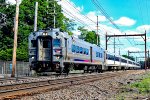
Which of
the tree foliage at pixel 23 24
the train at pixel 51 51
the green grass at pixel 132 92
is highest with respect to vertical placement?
the tree foliage at pixel 23 24

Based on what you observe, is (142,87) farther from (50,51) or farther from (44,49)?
(44,49)

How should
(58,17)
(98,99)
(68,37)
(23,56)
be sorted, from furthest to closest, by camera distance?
(58,17) < (23,56) < (68,37) < (98,99)

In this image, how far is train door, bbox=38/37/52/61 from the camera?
1017 inches

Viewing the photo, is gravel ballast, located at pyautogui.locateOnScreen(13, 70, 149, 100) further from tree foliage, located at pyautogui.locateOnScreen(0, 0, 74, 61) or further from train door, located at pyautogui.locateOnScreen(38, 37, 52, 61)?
tree foliage, located at pyautogui.locateOnScreen(0, 0, 74, 61)

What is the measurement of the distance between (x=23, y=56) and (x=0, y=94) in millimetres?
40504

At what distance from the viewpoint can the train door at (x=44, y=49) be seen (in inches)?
1017

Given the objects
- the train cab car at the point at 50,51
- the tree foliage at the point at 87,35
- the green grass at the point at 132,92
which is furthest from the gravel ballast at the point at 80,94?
the tree foliage at the point at 87,35

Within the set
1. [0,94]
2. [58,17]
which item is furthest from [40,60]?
[58,17]

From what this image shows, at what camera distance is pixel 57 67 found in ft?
82.6

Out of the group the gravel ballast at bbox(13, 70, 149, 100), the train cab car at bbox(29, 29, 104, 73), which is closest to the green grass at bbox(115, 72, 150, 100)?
the gravel ballast at bbox(13, 70, 149, 100)

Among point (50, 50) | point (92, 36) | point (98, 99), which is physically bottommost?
point (98, 99)

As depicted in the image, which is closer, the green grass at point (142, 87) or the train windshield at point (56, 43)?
the green grass at point (142, 87)

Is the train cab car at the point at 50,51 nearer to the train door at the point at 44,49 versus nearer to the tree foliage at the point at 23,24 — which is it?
the train door at the point at 44,49

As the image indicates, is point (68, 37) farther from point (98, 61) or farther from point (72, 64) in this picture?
point (98, 61)
